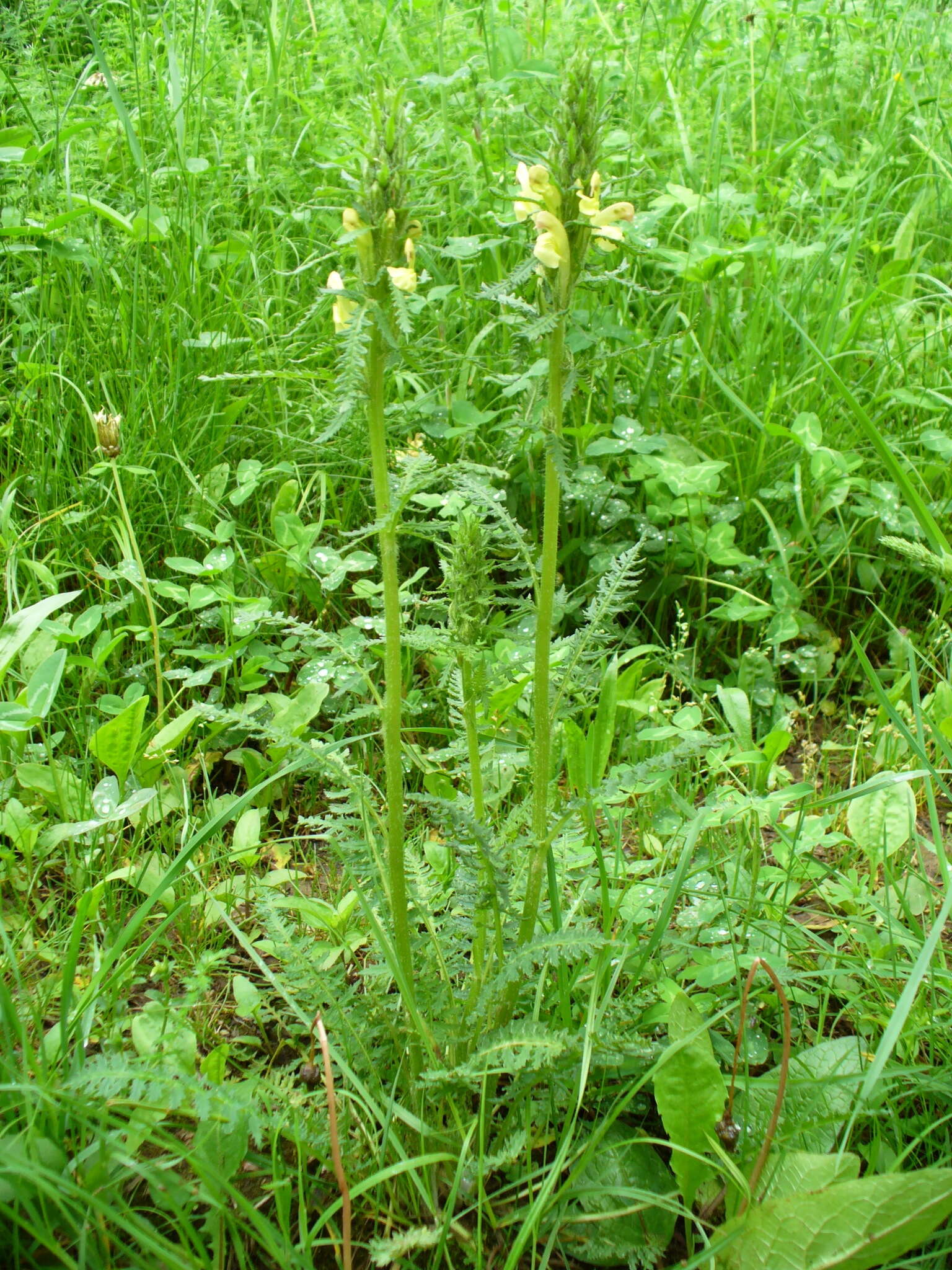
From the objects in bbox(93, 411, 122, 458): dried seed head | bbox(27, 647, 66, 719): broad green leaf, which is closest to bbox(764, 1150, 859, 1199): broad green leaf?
bbox(27, 647, 66, 719): broad green leaf

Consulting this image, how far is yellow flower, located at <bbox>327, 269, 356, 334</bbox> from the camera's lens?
112cm

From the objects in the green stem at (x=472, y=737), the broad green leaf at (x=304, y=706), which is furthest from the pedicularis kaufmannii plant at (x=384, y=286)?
the broad green leaf at (x=304, y=706)

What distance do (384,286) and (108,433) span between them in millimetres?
1423

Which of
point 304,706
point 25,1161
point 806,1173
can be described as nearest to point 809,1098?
point 806,1173

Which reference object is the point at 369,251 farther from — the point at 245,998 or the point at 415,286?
the point at 245,998

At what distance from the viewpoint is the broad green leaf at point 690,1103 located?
123 centimetres

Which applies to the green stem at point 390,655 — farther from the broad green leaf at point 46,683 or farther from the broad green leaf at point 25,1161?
the broad green leaf at point 46,683

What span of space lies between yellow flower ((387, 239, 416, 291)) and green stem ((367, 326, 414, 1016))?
57mm

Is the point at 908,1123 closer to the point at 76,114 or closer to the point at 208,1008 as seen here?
the point at 208,1008

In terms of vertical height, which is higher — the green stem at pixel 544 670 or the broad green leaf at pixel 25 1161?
the green stem at pixel 544 670

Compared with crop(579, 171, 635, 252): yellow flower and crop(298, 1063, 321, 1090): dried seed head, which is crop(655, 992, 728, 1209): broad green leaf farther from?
crop(579, 171, 635, 252): yellow flower

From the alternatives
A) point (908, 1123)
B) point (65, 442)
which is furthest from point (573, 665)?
point (65, 442)

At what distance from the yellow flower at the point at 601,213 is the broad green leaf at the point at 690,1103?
0.96 meters

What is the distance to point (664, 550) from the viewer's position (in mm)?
2506
